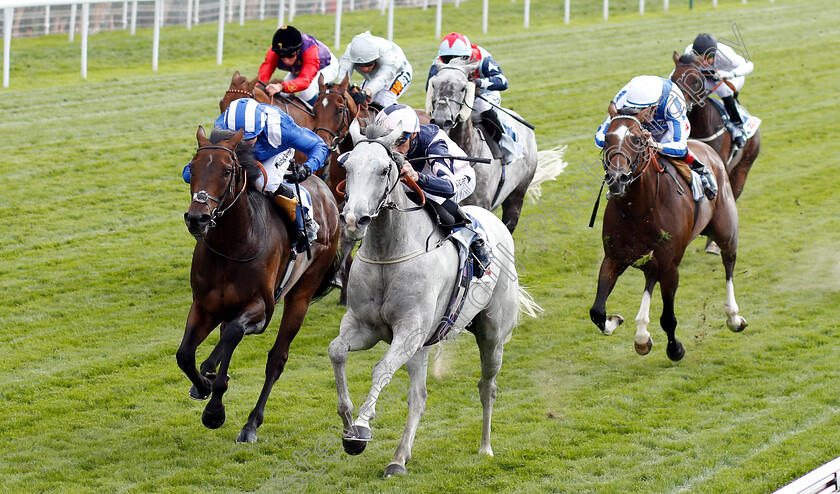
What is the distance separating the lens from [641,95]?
6918 mm

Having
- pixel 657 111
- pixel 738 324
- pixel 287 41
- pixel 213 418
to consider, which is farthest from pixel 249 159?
pixel 738 324

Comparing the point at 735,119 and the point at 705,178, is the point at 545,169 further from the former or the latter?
the point at 705,178

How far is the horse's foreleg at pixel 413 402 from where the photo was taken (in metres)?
5.39

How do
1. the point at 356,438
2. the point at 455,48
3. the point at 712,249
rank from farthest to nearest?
the point at 712,249
the point at 455,48
the point at 356,438

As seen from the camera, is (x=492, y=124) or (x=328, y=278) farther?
(x=492, y=124)

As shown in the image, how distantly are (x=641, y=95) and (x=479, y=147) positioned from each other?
1.77 m

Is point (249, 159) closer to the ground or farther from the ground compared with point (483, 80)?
closer to the ground

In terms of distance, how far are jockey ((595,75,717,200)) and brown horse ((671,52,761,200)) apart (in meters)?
1.61

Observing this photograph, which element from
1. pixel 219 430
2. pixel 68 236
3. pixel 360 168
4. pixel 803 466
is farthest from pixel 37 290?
pixel 803 466

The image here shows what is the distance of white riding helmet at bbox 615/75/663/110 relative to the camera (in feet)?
22.6

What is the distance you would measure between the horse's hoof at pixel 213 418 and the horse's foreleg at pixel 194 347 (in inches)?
5.8

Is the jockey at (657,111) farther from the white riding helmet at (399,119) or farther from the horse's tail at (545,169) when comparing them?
the horse's tail at (545,169)

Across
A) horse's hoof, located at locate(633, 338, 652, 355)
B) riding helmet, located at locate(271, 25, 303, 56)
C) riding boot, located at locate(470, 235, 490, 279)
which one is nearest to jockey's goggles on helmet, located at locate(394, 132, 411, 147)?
riding boot, located at locate(470, 235, 490, 279)

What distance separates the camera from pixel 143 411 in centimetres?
643
